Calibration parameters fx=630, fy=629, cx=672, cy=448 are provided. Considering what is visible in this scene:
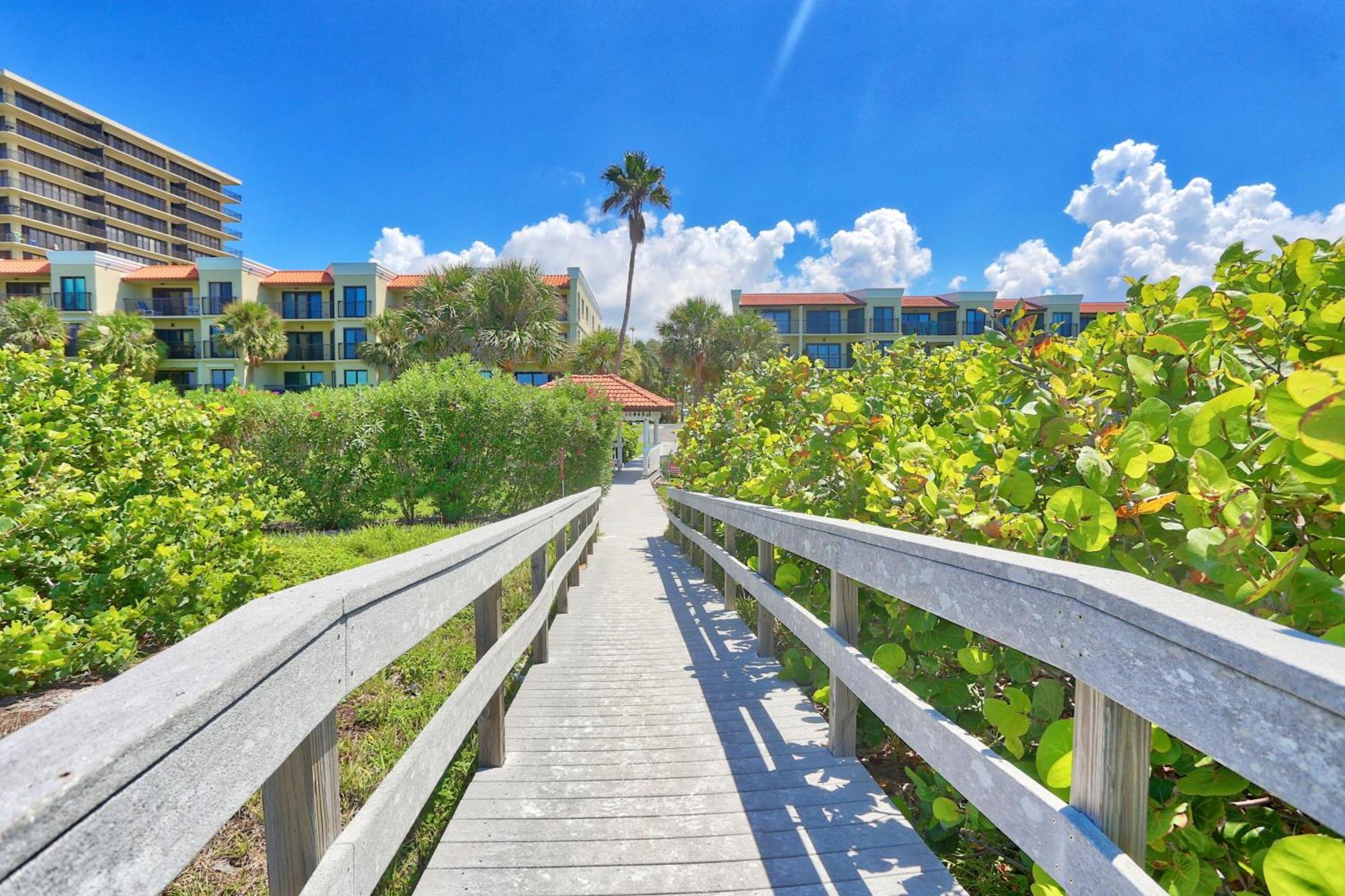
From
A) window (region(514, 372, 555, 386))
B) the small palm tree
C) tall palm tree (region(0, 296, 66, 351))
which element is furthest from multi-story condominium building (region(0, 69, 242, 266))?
window (region(514, 372, 555, 386))

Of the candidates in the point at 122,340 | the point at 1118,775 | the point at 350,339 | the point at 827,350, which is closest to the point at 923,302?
the point at 827,350

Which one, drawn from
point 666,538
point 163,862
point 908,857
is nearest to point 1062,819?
point 908,857

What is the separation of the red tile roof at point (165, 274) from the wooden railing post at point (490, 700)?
52.4 meters

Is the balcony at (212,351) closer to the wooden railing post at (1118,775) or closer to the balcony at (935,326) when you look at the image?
the balcony at (935,326)

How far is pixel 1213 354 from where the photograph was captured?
5.76 feet

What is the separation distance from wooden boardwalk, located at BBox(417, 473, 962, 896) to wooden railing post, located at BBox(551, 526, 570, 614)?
1.01 metres

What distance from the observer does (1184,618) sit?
2.81 feet

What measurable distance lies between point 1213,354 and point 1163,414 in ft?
1.76

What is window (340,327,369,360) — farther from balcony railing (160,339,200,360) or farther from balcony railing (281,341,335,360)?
balcony railing (160,339,200,360)

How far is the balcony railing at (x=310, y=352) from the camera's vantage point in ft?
144

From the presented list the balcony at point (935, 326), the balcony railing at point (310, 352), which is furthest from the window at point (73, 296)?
the balcony at point (935, 326)

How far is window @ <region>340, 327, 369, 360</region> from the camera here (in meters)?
43.1

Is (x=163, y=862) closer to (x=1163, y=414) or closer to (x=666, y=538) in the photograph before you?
(x=1163, y=414)

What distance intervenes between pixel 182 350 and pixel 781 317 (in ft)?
141
